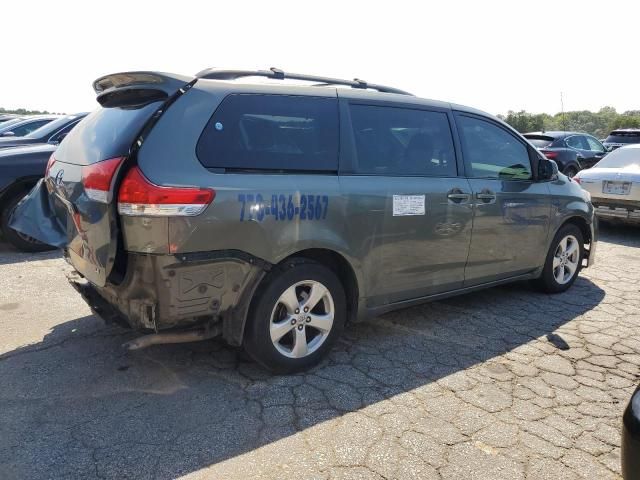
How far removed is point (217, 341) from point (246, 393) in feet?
2.58

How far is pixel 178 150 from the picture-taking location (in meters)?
2.78

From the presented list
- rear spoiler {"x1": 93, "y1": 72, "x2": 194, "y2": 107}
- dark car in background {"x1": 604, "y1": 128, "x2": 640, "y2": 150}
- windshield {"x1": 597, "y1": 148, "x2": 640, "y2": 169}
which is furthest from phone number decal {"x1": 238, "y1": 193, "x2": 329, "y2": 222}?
dark car in background {"x1": 604, "y1": 128, "x2": 640, "y2": 150}

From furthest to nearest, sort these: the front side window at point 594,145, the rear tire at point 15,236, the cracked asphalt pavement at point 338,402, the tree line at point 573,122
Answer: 1. the tree line at point 573,122
2. the front side window at point 594,145
3. the rear tire at point 15,236
4. the cracked asphalt pavement at point 338,402

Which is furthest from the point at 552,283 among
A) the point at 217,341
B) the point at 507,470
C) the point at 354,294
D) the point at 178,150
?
the point at 178,150

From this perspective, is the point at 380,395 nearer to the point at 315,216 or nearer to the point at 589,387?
the point at 315,216

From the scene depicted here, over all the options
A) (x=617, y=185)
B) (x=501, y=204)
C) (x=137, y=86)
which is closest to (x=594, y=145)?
(x=617, y=185)

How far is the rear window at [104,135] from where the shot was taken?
284 centimetres

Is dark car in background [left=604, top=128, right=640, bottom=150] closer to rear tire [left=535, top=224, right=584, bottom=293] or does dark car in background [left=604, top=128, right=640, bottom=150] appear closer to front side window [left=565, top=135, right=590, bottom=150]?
front side window [left=565, top=135, right=590, bottom=150]

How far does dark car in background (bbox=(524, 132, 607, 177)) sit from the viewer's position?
13.2 meters

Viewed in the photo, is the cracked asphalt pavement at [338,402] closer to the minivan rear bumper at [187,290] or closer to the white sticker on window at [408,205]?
the minivan rear bumper at [187,290]

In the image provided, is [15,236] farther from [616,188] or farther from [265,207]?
[616,188]

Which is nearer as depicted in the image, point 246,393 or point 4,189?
point 246,393

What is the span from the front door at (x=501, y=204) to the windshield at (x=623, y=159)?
487 cm

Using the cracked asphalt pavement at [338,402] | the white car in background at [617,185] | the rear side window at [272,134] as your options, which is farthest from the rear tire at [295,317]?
the white car in background at [617,185]
